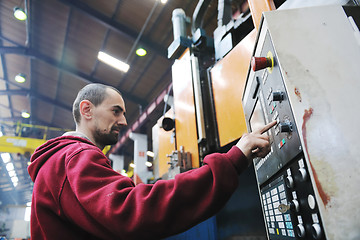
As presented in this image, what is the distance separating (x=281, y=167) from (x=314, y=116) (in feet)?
0.72

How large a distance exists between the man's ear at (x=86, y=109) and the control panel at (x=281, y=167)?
28.0 inches

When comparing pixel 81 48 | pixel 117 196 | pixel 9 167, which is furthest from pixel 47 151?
pixel 9 167

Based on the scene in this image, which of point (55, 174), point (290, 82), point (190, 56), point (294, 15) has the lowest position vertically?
point (55, 174)

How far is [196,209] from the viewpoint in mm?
587

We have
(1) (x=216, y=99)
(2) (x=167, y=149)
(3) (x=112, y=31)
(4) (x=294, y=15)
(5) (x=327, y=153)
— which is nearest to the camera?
(5) (x=327, y=153)

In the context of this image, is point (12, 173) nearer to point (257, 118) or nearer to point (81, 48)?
point (81, 48)

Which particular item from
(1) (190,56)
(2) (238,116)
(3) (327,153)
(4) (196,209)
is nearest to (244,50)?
(2) (238,116)

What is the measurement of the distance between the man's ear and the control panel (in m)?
0.71

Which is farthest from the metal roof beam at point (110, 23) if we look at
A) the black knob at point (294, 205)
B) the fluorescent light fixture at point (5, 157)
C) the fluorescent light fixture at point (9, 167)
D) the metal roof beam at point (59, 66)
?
the fluorescent light fixture at point (9, 167)

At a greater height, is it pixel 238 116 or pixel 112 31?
pixel 112 31

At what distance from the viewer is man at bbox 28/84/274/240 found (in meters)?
0.58

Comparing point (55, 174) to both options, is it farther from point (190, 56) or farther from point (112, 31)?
point (112, 31)

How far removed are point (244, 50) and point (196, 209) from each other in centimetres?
112

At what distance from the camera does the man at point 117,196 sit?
22.8 inches
